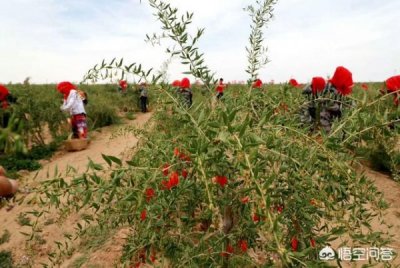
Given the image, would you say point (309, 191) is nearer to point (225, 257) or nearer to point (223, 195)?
point (223, 195)

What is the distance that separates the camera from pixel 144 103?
14.5m

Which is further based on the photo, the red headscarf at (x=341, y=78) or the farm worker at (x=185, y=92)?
the red headscarf at (x=341, y=78)

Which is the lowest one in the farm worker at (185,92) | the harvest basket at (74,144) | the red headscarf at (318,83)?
the harvest basket at (74,144)

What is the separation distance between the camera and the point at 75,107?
24.9 ft

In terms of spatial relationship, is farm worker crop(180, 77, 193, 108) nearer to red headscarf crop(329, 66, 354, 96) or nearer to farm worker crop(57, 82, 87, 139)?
red headscarf crop(329, 66, 354, 96)

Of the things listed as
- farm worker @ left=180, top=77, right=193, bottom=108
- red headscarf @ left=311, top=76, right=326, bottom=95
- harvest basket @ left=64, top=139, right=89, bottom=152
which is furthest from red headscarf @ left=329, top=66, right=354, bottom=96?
harvest basket @ left=64, top=139, right=89, bottom=152

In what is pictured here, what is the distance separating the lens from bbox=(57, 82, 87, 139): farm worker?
753 cm

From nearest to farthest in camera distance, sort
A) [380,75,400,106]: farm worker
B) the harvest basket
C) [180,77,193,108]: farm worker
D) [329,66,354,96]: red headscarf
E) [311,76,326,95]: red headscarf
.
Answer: [380,75,400,106]: farm worker → [180,77,193,108]: farm worker → [329,66,354,96]: red headscarf → [311,76,326,95]: red headscarf → the harvest basket

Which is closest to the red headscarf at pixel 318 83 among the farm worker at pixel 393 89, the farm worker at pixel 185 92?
the farm worker at pixel 185 92

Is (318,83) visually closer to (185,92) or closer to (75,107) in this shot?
(185,92)

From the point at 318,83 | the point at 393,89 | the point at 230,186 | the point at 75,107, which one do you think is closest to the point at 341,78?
the point at 318,83

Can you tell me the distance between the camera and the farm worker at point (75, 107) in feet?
24.7

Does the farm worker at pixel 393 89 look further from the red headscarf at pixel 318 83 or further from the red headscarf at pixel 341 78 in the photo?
the red headscarf at pixel 318 83

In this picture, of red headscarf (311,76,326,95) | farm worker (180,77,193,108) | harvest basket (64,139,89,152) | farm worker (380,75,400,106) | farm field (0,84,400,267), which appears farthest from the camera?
harvest basket (64,139,89,152)
